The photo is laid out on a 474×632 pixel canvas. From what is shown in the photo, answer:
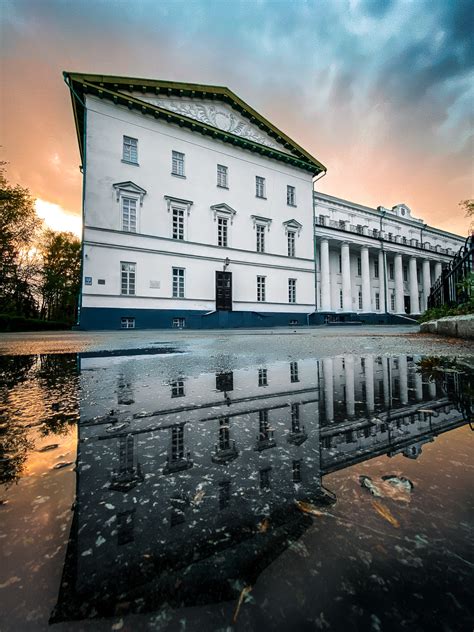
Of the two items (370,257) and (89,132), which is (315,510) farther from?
(370,257)

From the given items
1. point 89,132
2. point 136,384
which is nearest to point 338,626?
point 136,384

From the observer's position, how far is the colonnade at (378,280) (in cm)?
2478

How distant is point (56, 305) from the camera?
3105 centimetres

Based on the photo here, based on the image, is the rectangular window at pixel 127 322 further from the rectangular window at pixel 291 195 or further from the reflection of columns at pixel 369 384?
the rectangular window at pixel 291 195

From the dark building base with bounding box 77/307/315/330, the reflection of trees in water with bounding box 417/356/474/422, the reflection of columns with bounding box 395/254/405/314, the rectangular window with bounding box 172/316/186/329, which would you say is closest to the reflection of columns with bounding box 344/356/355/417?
A: the reflection of trees in water with bounding box 417/356/474/422

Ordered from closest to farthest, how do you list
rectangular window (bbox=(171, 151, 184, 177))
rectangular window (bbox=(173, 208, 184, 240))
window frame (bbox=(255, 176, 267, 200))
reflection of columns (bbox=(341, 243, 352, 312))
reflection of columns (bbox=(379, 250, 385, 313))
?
1. rectangular window (bbox=(173, 208, 184, 240))
2. rectangular window (bbox=(171, 151, 184, 177))
3. window frame (bbox=(255, 176, 267, 200))
4. reflection of columns (bbox=(341, 243, 352, 312))
5. reflection of columns (bbox=(379, 250, 385, 313))

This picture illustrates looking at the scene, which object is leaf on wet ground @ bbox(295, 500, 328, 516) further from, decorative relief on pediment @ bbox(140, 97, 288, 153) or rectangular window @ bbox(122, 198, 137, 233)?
decorative relief on pediment @ bbox(140, 97, 288, 153)

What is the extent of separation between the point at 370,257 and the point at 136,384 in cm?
3305

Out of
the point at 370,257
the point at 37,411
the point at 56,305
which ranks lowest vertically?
the point at 37,411

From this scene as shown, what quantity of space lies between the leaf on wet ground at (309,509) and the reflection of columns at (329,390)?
1.84 feet

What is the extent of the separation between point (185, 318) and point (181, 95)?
12.5 metres

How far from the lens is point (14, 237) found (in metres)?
19.9

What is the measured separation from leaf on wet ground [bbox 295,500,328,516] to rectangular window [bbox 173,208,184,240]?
52.1 feet

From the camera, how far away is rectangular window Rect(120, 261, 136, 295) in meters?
13.7
